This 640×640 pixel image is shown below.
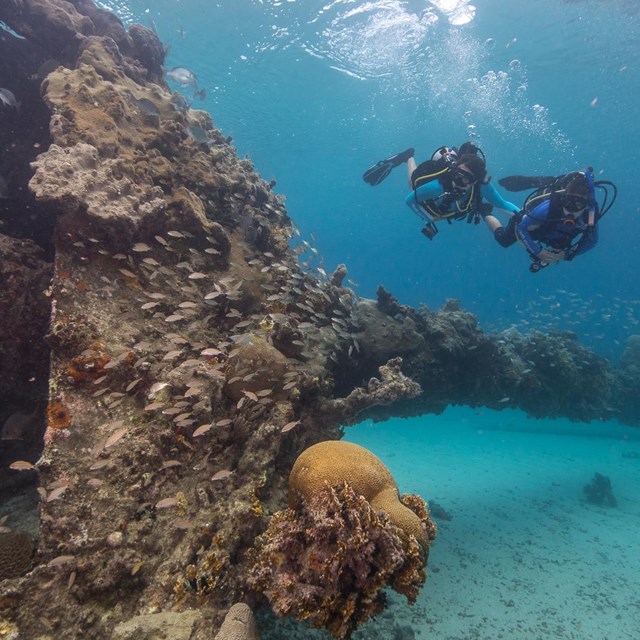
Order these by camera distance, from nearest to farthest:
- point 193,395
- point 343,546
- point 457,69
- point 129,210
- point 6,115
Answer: point 343,546, point 193,395, point 129,210, point 6,115, point 457,69

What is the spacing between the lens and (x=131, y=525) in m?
4.25

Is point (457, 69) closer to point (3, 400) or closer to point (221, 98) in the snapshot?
point (221, 98)

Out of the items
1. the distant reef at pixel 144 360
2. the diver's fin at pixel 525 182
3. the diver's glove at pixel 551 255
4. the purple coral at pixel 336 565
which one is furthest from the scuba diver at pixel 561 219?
the purple coral at pixel 336 565

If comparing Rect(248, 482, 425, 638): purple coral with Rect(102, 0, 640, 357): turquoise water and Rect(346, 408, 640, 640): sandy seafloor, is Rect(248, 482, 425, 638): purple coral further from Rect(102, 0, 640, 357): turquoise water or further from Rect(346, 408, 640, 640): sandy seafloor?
Rect(102, 0, 640, 357): turquoise water

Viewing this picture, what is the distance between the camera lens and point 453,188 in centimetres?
909

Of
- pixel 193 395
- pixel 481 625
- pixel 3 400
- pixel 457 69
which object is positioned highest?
pixel 457 69

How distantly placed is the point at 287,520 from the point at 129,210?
542 cm

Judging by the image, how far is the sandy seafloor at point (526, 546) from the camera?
8414mm

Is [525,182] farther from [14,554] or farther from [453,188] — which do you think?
[14,554]

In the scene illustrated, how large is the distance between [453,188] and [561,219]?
259 cm

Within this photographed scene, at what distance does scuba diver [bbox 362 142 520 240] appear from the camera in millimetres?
8844

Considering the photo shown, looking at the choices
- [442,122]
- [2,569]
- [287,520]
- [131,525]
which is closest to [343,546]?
[287,520]

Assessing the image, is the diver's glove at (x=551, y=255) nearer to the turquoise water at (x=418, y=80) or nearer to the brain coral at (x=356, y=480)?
the turquoise water at (x=418, y=80)

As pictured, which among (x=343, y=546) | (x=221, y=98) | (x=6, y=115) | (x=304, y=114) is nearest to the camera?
(x=343, y=546)
